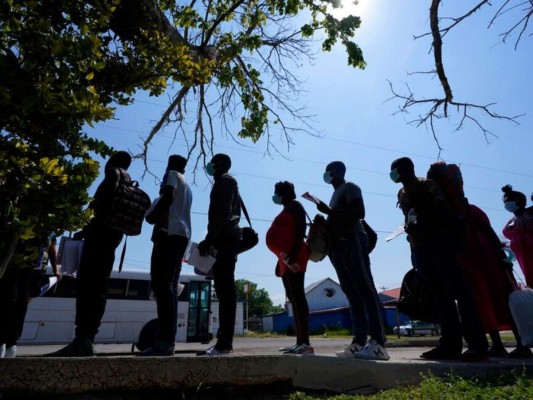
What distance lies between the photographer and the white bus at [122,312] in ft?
39.2

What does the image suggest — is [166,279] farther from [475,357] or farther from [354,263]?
[475,357]

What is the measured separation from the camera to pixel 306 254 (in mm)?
4148

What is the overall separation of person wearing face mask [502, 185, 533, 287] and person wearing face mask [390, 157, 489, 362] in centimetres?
204

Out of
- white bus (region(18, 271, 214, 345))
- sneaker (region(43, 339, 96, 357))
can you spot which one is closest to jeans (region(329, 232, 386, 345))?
sneaker (region(43, 339, 96, 357))

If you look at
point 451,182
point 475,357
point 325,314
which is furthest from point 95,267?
point 325,314

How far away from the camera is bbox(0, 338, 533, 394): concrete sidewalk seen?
6.47 ft

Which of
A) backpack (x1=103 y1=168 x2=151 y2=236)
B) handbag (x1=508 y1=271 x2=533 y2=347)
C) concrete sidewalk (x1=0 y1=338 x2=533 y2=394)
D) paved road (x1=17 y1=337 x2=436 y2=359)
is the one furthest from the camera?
paved road (x1=17 y1=337 x2=436 y2=359)

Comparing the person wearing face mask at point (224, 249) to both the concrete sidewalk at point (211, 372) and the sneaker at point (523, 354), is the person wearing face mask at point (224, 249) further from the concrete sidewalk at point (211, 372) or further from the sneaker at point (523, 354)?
the sneaker at point (523, 354)

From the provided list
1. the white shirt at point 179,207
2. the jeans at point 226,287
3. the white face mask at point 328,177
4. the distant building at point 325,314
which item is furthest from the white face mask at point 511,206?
the distant building at point 325,314

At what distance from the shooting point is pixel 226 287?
3445 millimetres

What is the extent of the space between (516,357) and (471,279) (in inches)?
33.3

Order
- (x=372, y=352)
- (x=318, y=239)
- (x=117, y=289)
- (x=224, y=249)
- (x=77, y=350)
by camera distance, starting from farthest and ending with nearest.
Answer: (x=117, y=289) < (x=318, y=239) < (x=224, y=249) < (x=372, y=352) < (x=77, y=350)

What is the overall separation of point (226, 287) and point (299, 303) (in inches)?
37.2

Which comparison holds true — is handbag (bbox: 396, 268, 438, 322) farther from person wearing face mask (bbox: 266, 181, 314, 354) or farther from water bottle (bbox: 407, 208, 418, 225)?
person wearing face mask (bbox: 266, 181, 314, 354)
